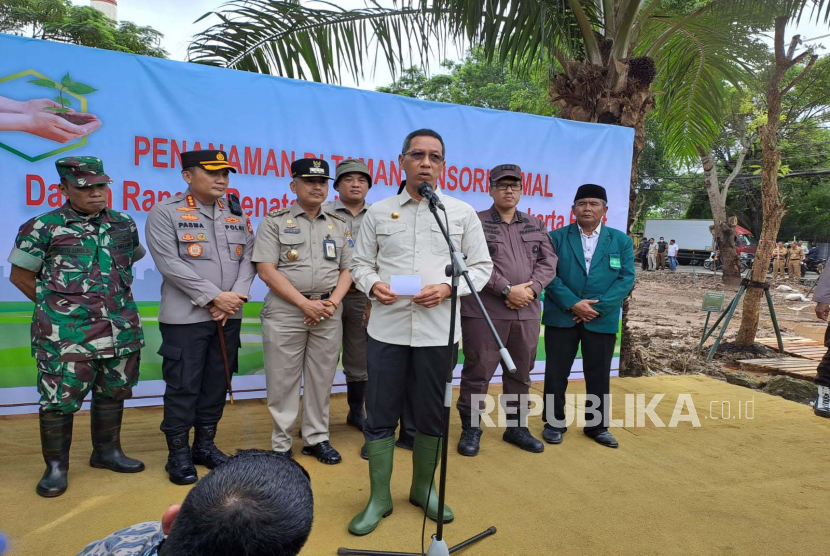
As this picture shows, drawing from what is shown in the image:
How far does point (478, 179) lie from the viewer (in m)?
4.76

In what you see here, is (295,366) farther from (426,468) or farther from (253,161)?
(253,161)

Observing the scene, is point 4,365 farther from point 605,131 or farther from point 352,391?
point 605,131

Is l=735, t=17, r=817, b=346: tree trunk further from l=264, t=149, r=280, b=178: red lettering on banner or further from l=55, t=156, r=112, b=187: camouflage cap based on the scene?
l=55, t=156, r=112, b=187: camouflage cap

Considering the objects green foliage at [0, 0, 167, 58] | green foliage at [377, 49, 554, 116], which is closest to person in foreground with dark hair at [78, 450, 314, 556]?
green foliage at [0, 0, 167, 58]

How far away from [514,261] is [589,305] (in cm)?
59

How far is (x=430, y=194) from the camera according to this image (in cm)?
215

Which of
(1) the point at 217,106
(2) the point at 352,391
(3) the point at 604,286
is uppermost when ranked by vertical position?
(1) the point at 217,106

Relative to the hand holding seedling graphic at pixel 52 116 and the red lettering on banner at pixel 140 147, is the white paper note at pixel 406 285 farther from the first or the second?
the hand holding seedling graphic at pixel 52 116

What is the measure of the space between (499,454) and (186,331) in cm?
207

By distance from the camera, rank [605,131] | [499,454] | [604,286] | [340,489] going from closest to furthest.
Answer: [340,489] < [499,454] < [604,286] < [605,131]

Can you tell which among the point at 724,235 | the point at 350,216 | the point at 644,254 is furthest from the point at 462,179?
the point at 644,254

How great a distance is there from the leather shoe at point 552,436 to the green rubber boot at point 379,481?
1.49 meters

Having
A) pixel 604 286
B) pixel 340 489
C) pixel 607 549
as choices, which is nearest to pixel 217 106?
pixel 340 489

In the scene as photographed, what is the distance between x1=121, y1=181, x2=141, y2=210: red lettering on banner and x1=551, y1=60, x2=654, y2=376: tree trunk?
13.9ft
